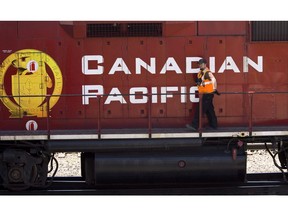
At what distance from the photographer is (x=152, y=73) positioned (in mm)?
9742

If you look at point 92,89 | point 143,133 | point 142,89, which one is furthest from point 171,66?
point 92,89

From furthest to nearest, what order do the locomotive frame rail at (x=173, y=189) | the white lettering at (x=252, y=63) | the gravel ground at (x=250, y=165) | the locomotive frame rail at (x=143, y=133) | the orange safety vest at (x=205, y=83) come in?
1. the gravel ground at (x=250, y=165)
2. the white lettering at (x=252, y=63)
3. the locomotive frame rail at (x=173, y=189)
4. the orange safety vest at (x=205, y=83)
5. the locomotive frame rail at (x=143, y=133)

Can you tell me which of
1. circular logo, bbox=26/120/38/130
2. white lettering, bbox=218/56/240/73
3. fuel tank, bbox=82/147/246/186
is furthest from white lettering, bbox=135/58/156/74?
circular logo, bbox=26/120/38/130

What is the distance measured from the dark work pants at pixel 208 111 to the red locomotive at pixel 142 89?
0.18 metres

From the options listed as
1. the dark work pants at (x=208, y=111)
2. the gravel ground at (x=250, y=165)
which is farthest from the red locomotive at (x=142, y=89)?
the gravel ground at (x=250, y=165)

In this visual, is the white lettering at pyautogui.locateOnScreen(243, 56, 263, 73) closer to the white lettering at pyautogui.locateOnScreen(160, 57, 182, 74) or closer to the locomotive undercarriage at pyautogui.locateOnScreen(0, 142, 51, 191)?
the white lettering at pyautogui.locateOnScreen(160, 57, 182, 74)

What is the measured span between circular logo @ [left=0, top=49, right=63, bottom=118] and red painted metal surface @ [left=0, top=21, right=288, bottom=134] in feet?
0.20

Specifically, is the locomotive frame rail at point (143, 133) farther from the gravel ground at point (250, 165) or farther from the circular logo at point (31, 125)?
the gravel ground at point (250, 165)

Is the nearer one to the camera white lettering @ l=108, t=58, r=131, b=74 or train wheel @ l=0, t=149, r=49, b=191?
train wheel @ l=0, t=149, r=49, b=191

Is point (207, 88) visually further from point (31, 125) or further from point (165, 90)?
point (31, 125)

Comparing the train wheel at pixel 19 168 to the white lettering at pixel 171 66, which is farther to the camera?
the white lettering at pixel 171 66

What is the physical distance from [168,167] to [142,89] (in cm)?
161

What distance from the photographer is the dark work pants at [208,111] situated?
30.7 ft

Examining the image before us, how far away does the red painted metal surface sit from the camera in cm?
967
